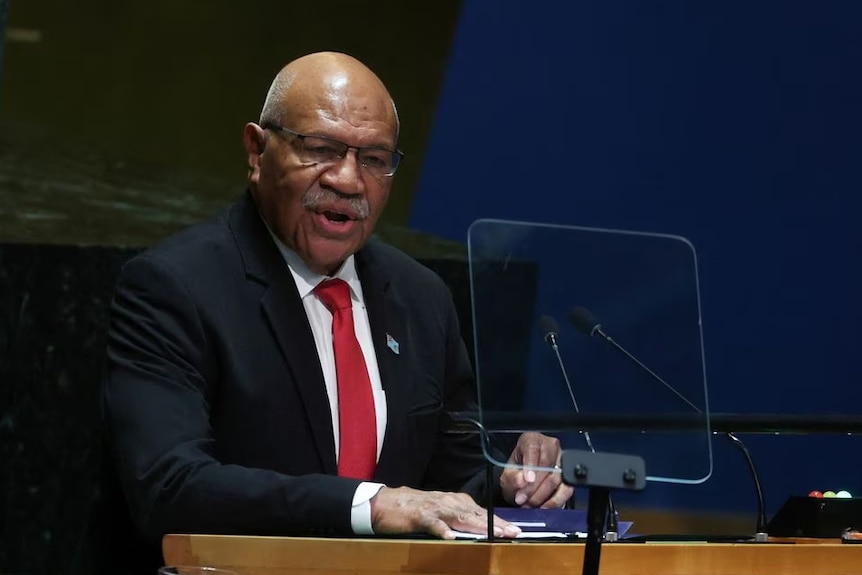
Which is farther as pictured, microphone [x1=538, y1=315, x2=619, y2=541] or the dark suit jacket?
the dark suit jacket

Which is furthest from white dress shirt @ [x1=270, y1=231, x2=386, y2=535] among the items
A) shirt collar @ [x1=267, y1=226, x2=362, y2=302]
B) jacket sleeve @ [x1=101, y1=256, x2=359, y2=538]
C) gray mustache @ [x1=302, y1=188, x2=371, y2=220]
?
jacket sleeve @ [x1=101, y1=256, x2=359, y2=538]

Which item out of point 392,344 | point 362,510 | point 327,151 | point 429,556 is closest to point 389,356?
point 392,344

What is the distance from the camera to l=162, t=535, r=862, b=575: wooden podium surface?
1800 mm

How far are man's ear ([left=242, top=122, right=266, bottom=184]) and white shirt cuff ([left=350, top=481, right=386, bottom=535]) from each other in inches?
33.6

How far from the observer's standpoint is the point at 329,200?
2672 millimetres

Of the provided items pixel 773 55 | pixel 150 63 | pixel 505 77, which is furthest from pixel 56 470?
pixel 773 55

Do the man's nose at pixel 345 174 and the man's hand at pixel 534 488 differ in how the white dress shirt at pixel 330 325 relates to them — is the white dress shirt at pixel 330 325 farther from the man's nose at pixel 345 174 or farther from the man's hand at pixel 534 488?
the man's hand at pixel 534 488

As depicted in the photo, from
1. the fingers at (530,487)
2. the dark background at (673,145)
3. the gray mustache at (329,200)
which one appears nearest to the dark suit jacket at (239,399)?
the gray mustache at (329,200)

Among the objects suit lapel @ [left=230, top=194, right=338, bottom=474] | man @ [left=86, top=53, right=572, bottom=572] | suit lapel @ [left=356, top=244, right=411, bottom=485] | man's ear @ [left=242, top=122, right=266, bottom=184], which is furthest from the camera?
man's ear @ [left=242, top=122, right=266, bottom=184]

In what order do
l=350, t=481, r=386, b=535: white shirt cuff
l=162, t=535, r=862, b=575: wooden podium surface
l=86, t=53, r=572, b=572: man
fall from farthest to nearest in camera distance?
1. l=86, t=53, r=572, b=572: man
2. l=350, t=481, r=386, b=535: white shirt cuff
3. l=162, t=535, r=862, b=575: wooden podium surface

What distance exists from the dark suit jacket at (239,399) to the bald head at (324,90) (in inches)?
8.1

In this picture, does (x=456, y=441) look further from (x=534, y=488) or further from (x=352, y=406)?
(x=534, y=488)

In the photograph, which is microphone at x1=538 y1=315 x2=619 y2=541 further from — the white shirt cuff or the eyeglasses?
the eyeglasses

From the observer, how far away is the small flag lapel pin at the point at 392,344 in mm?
2703
